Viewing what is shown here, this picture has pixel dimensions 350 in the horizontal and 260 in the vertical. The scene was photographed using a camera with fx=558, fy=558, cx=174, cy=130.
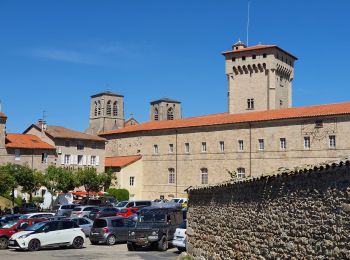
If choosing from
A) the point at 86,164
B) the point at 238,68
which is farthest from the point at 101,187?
the point at 238,68

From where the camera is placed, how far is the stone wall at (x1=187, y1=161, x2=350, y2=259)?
36.0 ft

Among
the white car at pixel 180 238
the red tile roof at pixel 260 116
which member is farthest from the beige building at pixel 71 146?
the white car at pixel 180 238

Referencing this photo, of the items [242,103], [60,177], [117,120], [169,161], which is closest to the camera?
[60,177]

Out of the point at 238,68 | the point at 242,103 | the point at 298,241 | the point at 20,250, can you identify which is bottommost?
the point at 20,250

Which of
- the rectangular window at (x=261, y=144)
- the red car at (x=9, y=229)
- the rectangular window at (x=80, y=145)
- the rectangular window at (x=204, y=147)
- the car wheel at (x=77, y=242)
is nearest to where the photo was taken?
the car wheel at (x=77, y=242)

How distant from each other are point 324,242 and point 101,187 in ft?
182

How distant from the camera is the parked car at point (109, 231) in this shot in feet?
92.3

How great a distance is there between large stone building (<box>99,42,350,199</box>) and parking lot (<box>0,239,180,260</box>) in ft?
79.3

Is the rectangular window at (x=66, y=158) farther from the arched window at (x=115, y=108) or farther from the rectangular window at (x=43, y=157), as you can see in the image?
the arched window at (x=115, y=108)

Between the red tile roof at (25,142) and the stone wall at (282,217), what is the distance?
161ft

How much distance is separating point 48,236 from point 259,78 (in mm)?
54527

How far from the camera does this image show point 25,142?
6656 centimetres

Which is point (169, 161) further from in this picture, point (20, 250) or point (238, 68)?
point (20, 250)

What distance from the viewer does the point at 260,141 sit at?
60188 millimetres
